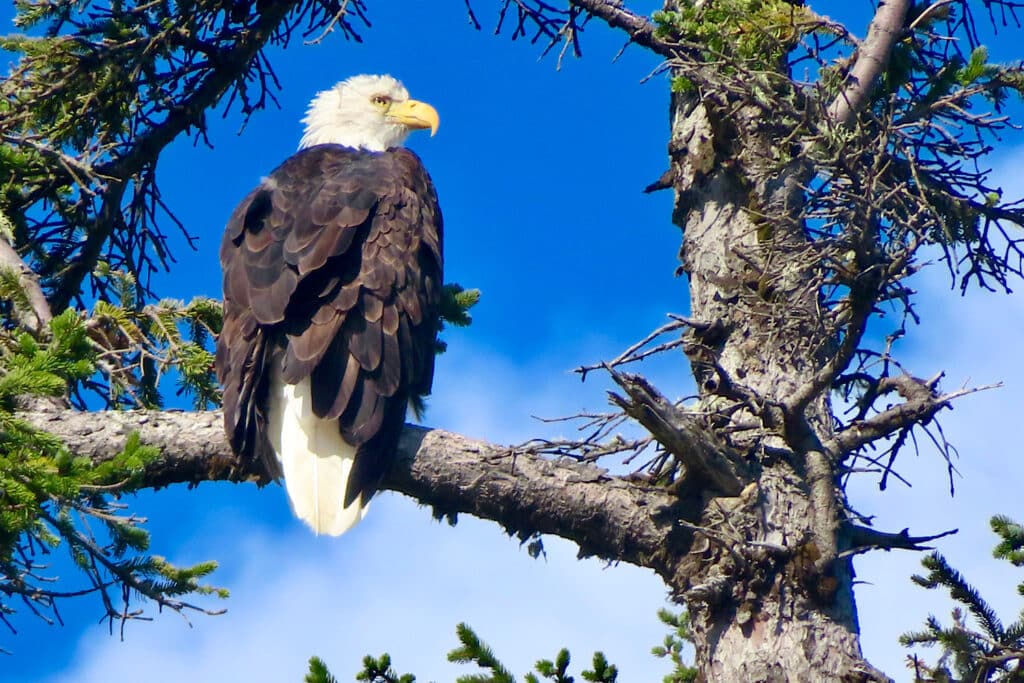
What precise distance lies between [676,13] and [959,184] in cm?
138

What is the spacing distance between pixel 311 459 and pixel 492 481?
0.82m

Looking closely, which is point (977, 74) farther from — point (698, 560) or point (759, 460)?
point (698, 560)

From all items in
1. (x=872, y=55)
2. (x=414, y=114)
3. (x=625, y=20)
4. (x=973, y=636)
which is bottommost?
(x=973, y=636)

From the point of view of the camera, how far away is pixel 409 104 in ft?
25.8

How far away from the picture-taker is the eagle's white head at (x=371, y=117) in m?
Result: 7.82

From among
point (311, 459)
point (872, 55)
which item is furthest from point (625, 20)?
point (311, 459)

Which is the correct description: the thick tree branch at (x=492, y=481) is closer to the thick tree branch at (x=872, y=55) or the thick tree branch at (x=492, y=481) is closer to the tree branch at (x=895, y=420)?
the tree branch at (x=895, y=420)

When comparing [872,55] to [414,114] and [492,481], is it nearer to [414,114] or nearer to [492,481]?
[492,481]

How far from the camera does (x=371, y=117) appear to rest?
7879 mm

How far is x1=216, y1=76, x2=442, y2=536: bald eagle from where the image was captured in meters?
4.78

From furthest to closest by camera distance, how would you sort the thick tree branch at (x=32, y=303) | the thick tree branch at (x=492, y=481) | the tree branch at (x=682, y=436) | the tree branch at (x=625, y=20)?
the tree branch at (x=625, y=20) < the thick tree branch at (x=32, y=303) < the thick tree branch at (x=492, y=481) < the tree branch at (x=682, y=436)

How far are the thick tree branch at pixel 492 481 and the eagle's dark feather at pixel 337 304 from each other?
0.48 ft

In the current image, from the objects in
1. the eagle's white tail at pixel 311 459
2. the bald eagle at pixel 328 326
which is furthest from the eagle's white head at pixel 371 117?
the eagle's white tail at pixel 311 459

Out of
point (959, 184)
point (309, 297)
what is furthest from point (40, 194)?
point (959, 184)
